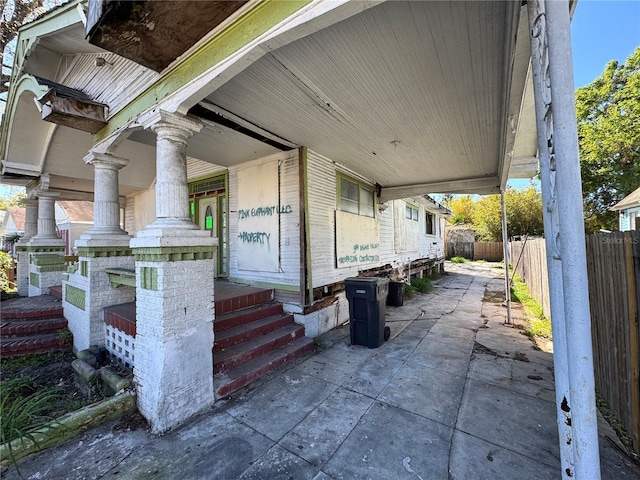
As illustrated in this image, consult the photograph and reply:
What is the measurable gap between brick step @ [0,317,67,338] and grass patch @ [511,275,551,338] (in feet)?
27.3

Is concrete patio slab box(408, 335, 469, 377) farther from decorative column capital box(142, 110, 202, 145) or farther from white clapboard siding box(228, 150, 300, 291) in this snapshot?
decorative column capital box(142, 110, 202, 145)

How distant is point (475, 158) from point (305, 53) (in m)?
4.02

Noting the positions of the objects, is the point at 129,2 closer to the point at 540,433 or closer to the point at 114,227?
the point at 114,227

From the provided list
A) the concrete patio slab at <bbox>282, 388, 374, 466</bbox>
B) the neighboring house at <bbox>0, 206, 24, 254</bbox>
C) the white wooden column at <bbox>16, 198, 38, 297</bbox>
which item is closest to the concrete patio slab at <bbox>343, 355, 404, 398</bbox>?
the concrete patio slab at <bbox>282, 388, 374, 466</bbox>

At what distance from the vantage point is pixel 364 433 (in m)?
2.47

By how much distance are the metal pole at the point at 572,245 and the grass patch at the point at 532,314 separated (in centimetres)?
450

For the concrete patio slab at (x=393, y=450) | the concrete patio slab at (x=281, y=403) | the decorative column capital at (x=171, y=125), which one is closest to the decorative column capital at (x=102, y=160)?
the decorative column capital at (x=171, y=125)

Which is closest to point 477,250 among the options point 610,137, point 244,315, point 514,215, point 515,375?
point 514,215

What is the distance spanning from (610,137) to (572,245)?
22.1 metres

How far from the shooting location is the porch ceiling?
214cm

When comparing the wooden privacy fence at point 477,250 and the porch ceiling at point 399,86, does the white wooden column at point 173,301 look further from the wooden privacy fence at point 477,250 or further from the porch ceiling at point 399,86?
the wooden privacy fence at point 477,250

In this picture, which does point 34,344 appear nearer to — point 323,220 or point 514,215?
point 323,220

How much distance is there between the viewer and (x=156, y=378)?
8.48 feet

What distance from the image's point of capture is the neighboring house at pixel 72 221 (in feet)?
44.0
